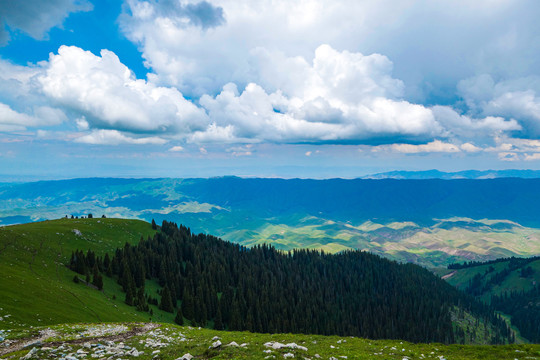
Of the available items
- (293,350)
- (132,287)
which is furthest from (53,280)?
(293,350)

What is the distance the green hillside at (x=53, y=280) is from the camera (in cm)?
5193

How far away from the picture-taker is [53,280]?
83.7 metres

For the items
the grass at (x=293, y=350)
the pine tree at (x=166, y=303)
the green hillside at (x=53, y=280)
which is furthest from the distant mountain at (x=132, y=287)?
the grass at (x=293, y=350)

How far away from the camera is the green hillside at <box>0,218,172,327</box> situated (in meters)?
51.9

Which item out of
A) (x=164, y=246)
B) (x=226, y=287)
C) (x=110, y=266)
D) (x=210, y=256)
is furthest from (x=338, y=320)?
(x=110, y=266)

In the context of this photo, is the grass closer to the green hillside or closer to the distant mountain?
the green hillside

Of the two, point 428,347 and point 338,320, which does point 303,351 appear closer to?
point 428,347

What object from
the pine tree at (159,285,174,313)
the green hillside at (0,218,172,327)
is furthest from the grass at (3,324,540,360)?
the pine tree at (159,285,174,313)

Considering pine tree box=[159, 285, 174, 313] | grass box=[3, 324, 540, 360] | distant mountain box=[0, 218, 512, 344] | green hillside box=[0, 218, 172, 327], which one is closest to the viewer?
grass box=[3, 324, 540, 360]

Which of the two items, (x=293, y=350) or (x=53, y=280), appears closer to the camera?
(x=293, y=350)

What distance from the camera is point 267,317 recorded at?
14912 cm

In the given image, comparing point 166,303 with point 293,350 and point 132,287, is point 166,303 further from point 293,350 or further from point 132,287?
point 293,350

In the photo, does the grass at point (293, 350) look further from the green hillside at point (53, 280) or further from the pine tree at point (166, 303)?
the pine tree at point (166, 303)

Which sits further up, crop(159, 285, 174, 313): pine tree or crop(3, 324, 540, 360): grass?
crop(3, 324, 540, 360): grass
